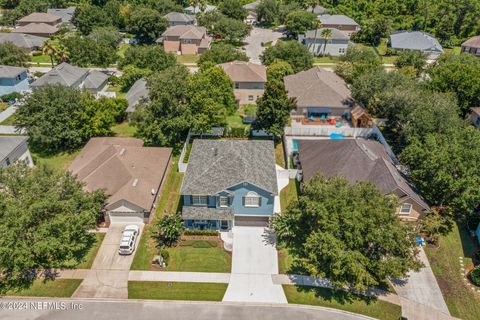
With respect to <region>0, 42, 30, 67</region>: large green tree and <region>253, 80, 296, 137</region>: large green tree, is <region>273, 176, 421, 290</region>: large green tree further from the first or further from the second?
<region>0, 42, 30, 67</region>: large green tree

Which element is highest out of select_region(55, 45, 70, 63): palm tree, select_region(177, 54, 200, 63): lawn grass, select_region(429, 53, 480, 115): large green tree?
select_region(429, 53, 480, 115): large green tree

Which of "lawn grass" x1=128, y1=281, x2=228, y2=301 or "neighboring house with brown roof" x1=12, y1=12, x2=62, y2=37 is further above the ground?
"lawn grass" x1=128, y1=281, x2=228, y2=301

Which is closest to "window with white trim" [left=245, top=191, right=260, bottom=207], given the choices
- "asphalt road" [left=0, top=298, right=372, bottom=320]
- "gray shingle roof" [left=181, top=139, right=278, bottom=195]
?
"gray shingle roof" [left=181, top=139, right=278, bottom=195]

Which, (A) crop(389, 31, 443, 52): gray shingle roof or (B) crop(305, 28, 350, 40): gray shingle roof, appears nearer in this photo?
(B) crop(305, 28, 350, 40): gray shingle roof

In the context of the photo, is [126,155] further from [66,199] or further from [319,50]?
[319,50]

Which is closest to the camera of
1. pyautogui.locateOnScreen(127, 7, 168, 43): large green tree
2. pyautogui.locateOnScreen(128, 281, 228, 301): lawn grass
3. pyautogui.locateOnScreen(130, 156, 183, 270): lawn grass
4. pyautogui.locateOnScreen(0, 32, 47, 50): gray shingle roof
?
pyautogui.locateOnScreen(128, 281, 228, 301): lawn grass

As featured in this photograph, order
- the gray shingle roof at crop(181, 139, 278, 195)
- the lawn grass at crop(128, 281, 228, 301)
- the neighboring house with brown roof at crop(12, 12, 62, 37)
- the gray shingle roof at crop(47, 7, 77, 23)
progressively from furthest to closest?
the gray shingle roof at crop(47, 7, 77, 23), the neighboring house with brown roof at crop(12, 12, 62, 37), the gray shingle roof at crop(181, 139, 278, 195), the lawn grass at crop(128, 281, 228, 301)

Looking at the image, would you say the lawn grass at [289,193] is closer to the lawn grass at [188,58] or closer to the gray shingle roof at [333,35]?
the lawn grass at [188,58]
